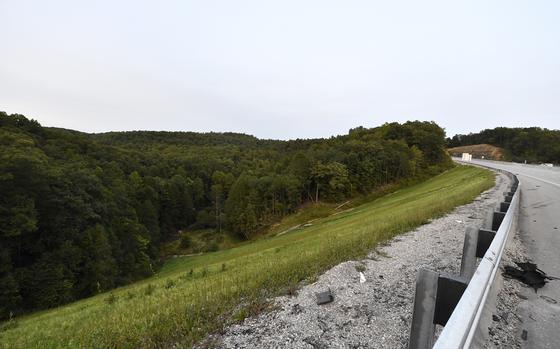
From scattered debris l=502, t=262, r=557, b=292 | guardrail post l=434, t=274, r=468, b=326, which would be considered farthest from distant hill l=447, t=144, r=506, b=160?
guardrail post l=434, t=274, r=468, b=326

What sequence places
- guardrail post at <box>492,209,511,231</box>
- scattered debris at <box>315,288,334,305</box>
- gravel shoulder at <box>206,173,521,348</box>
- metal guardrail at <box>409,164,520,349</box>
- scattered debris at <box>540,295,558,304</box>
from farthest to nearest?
guardrail post at <box>492,209,511,231</box>
scattered debris at <box>315,288,334,305</box>
scattered debris at <box>540,295,558,304</box>
gravel shoulder at <box>206,173,521,348</box>
metal guardrail at <box>409,164,520,349</box>

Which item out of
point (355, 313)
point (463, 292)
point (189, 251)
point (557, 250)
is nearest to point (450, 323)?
point (463, 292)

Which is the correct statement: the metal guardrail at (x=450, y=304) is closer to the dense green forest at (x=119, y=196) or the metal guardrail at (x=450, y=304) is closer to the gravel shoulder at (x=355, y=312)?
the gravel shoulder at (x=355, y=312)

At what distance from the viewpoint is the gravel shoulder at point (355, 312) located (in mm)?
3664

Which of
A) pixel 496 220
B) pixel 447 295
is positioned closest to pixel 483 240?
pixel 496 220

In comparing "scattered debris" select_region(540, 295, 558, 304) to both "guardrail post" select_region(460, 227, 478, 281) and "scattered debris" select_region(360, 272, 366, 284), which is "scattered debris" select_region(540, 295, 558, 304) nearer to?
"guardrail post" select_region(460, 227, 478, 281)

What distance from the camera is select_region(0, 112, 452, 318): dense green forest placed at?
89.1ft

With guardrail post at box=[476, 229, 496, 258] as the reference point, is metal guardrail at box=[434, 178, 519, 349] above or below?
above

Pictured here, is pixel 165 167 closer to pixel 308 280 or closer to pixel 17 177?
pixel 17 177

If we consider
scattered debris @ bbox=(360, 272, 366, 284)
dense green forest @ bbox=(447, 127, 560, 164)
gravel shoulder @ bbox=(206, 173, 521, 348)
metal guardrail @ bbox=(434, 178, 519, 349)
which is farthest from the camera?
dense green forest @ bbox=(447, 127, 560, 164)

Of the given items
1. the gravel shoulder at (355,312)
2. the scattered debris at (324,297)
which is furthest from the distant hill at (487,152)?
the scattered debris at (324,297)

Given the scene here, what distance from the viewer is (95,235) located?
3306cm

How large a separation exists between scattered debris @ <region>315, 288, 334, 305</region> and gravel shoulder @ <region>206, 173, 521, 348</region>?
0.07 m

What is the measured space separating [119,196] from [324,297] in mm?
51859
